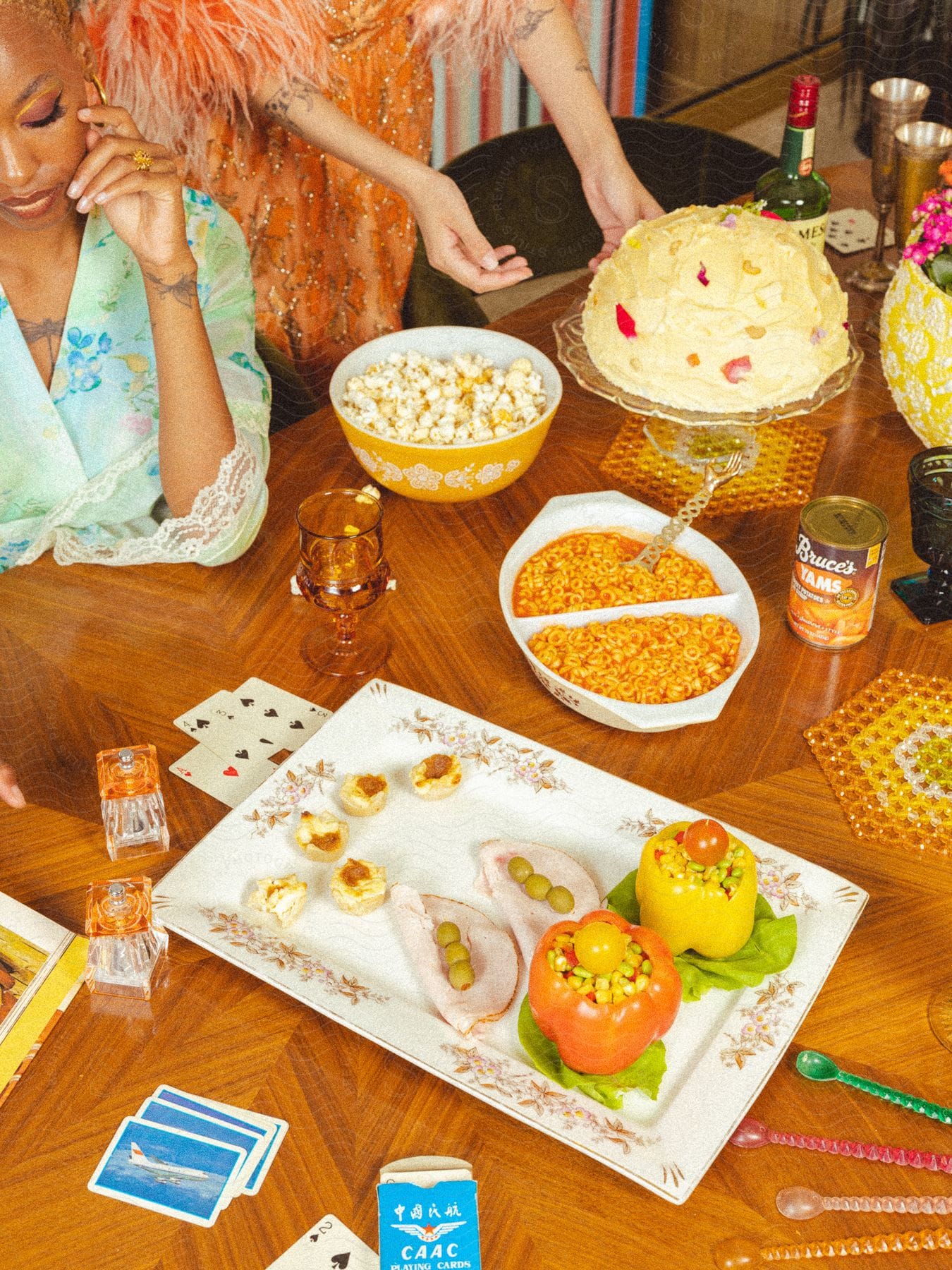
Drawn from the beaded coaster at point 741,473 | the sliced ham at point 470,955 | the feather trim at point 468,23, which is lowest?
the sliced ham at point 470,955

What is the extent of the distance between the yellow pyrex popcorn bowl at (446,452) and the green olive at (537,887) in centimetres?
58

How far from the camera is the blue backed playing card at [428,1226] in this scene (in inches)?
32.4

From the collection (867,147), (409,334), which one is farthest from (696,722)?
(867,147)

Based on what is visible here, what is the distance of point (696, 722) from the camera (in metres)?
1.22

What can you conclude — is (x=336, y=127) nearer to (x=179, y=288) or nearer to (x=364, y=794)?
(x=179, y=288)

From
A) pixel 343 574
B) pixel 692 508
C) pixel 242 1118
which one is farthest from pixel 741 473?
pixel 242 1118

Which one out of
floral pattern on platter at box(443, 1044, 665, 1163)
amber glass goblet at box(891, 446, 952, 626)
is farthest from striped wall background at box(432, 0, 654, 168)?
floral pattern on platter at box(443, 1044, 665, 1163)

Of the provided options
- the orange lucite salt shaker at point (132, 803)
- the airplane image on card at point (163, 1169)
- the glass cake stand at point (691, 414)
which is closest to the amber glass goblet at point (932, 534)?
the glass cake stand at point (691, 414)

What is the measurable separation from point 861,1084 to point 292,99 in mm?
1522

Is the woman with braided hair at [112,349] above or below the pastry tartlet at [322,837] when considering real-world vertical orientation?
above

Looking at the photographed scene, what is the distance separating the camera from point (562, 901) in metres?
1.02

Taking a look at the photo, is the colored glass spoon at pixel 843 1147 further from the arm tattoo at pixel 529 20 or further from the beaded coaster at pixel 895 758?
the arm tattoo at pixel 529 20

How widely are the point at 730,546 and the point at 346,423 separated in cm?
50

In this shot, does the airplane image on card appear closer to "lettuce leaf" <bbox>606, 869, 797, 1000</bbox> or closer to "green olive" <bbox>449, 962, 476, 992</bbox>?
"green olive" <bbox>449, 962, 476, 992</bbox>
